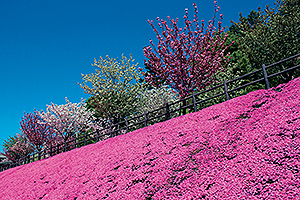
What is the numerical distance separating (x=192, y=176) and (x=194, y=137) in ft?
8.48

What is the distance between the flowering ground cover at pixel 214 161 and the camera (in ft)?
17.1

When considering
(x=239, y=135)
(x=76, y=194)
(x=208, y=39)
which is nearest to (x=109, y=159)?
(x=76, y=194)

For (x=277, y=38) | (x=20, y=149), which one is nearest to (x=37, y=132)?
(x=20, y=149)

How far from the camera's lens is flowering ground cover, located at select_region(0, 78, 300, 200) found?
521cm

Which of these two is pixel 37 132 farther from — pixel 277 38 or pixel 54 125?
pixel 277 38

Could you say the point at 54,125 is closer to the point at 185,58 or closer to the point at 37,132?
the point at 37,132

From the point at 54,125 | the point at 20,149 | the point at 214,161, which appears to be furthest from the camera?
the point at 20,149

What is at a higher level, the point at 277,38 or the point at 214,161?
the point at 277,38

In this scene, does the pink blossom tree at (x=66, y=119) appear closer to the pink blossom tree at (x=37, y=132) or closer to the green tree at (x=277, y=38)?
the pink blossom tree at (x=37, y=132)

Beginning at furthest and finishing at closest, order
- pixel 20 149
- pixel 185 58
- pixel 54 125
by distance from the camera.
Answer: pixel 20 149 → pixel 54 125 → pixel 185 58

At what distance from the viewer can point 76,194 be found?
9.84 meters

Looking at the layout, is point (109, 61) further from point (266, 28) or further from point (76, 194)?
point (76, 194)

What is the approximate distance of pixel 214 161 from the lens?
6859 mm

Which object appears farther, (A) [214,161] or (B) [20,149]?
(B) [20,149]
